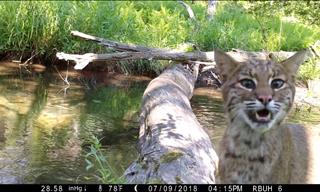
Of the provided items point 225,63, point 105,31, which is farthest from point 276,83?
point 105,31

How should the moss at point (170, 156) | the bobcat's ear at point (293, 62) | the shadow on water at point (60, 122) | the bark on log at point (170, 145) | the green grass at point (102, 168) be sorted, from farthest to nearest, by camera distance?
the shadow on water at point (60, 122), the moss at point (170, 156), the bark on log at point (170, 145), the green grass at point (102, 168), the bobcat's ear at point (293, 62)

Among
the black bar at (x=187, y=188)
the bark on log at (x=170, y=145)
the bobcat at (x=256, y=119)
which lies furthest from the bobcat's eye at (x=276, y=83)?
the bark on log at (x=170, y=145)

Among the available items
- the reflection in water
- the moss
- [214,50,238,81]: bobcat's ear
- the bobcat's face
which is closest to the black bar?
the bobcat's face

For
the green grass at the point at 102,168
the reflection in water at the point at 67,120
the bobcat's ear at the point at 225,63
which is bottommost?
the reflection in water at the point at 67,120

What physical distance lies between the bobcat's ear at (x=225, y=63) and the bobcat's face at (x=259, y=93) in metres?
0.02

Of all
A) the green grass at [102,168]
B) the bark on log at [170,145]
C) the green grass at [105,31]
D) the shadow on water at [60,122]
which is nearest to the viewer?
the green grass at [102,168]

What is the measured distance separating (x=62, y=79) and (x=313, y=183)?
8472mm

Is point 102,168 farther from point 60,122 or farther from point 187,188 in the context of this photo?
point 60,122

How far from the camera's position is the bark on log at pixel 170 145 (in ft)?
17.0

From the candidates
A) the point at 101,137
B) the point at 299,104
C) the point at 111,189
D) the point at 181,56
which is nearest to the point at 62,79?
the point at 181,56

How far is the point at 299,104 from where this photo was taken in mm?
11383

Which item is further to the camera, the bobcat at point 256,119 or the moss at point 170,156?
the moss at point 170,156

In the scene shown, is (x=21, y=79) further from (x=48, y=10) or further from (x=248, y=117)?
(x=248, y=117)

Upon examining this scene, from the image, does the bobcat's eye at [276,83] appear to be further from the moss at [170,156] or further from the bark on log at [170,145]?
the moss at [170,156]
